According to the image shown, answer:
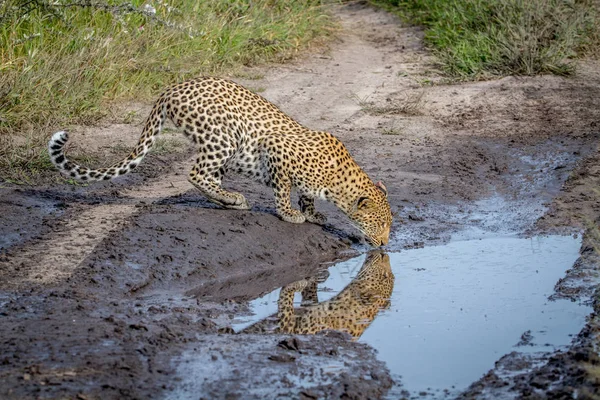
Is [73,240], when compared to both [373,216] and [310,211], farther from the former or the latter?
[373,216]

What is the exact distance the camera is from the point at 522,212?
322 inches

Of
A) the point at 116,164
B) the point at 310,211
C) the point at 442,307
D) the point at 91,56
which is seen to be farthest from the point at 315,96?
the point at 442,307

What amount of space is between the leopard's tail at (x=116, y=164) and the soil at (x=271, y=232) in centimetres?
30

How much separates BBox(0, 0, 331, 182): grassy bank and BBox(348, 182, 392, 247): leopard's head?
2784 mm

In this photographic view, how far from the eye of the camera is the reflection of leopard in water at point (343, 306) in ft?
19.4

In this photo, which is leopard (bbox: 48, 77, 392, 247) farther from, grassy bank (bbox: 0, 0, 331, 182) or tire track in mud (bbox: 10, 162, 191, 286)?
grassy bank (bbox: 0, 0, 331, 182)

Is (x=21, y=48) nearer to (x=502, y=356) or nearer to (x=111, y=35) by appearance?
(x=111, y=35)

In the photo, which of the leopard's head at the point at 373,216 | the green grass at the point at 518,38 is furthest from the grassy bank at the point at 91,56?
the leopard's head at the point at 373,216

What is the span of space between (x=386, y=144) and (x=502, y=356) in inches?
177

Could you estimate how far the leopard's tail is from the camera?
702cm

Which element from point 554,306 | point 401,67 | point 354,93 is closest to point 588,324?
point 554,306

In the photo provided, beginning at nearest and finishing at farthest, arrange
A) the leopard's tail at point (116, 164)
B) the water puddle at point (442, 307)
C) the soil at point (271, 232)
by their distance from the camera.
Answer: the soil at point (271, 232), the water puddle at point (442, 307), the leopard's tail at point (116, 164)

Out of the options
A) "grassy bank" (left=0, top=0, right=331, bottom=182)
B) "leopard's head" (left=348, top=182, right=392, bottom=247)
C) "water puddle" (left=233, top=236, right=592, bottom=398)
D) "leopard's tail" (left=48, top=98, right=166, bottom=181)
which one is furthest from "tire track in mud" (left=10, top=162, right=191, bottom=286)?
"leopard's head" (left=348, top=182, right=392, bottom=247)

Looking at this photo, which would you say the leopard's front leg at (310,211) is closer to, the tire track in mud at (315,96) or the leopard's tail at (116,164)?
the tire track in mud at (315,96)
